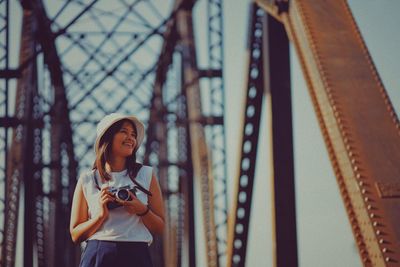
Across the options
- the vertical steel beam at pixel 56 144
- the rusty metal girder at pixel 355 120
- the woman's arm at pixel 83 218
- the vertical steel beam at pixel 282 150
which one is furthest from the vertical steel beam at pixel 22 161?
the woman's arm at pixel 83 218

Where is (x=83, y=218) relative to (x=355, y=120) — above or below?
below

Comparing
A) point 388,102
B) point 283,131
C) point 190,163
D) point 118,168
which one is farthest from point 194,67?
point 118,168

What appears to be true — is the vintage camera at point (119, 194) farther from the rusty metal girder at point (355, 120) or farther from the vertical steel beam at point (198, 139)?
the vertical steel beam at point (198, 139)

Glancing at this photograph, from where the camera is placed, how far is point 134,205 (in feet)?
7.05

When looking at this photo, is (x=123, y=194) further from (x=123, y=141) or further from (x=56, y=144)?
(x=56, y=144)

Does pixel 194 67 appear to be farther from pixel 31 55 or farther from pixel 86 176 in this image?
pixel 86 176

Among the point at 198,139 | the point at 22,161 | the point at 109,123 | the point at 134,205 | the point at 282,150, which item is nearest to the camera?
the point at 134,205

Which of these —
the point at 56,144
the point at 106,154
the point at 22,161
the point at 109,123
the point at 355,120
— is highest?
the point at 56,144

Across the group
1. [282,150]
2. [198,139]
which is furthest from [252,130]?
[198,139]

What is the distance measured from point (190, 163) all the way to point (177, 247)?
591 cm

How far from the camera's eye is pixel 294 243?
457 cm

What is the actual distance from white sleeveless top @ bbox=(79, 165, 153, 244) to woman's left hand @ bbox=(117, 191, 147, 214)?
2.1 inches

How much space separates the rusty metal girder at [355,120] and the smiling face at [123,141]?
3.81 ft

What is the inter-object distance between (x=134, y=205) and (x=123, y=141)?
28cm
